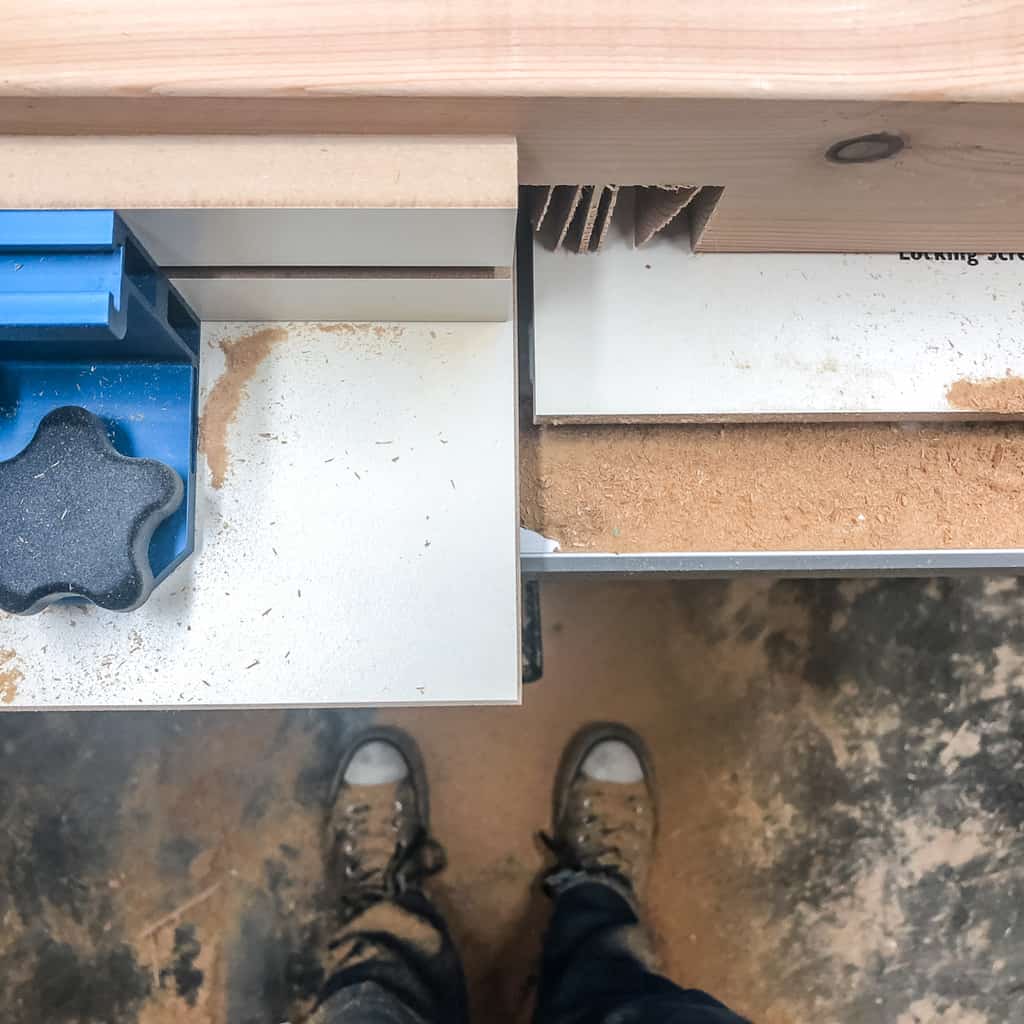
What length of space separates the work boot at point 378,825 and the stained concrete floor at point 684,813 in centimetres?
4

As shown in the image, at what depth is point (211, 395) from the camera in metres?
0.67

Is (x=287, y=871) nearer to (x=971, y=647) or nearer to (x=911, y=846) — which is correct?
(x=911, y=846)

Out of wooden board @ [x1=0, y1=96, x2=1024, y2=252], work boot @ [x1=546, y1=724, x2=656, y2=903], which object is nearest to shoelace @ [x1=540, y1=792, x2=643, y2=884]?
work boot @ [x1=546, y1=724, x2=656, y2=903]

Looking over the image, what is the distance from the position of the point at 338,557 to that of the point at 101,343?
242 mm

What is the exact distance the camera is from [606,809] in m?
1.29

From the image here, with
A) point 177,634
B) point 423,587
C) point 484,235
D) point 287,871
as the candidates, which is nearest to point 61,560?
point 177,634

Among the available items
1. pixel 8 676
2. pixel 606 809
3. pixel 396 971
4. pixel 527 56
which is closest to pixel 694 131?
pixel 527 56

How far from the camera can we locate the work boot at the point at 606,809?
1291 millimetres

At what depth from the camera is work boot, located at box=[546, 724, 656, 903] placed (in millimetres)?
1291

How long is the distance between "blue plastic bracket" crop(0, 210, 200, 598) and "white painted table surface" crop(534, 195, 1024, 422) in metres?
0.31

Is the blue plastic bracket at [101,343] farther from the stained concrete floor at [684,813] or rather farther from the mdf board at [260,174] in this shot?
the stained concrete floor at [684,813]

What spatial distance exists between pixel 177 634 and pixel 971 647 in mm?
1284

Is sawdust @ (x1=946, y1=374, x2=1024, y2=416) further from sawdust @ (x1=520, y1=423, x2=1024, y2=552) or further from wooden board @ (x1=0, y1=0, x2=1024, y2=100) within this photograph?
wooden board @ (x1=0, y1=0, x2=1024, y2=100)

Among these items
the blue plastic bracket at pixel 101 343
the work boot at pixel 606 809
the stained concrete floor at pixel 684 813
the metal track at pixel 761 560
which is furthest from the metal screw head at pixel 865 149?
the work boot at pixel 606 809
